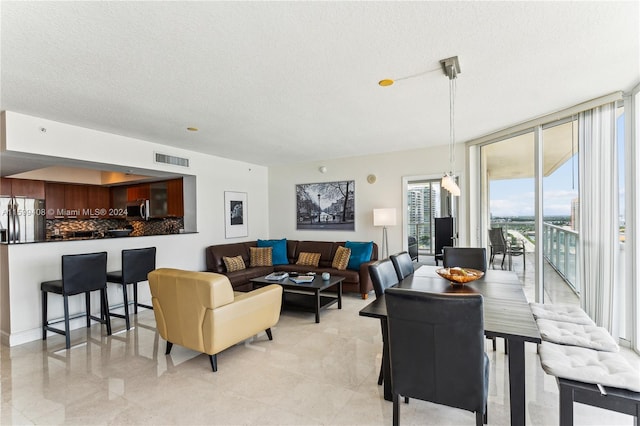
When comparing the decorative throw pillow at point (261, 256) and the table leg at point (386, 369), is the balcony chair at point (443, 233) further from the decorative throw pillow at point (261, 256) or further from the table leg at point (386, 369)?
the table leg at point (386, 369)

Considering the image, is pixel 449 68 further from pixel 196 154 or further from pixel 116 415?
pixel 196 154

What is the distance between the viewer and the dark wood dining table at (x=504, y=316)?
175 cm

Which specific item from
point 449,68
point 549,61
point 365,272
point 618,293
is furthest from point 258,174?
point 618,293

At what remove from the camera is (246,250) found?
20.0 ft

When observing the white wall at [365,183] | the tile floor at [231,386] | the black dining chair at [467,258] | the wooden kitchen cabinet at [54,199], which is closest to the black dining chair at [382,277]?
the tile floor at [231,386]

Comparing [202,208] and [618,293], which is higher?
[202,208]

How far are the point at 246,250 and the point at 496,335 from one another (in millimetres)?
4990

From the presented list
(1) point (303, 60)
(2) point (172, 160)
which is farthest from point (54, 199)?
(1) point (303, 60)

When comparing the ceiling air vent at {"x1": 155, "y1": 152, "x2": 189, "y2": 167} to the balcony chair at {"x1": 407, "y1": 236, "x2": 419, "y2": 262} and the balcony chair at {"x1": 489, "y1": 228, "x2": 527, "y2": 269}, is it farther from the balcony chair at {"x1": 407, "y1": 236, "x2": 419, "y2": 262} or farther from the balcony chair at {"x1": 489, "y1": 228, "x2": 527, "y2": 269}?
the balcony chair at {"x1": 489, "y1": 228, "x2": 527, "y2": 269}

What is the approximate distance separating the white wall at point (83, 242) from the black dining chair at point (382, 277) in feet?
12.1

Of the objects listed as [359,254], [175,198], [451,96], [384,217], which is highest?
[451,96]

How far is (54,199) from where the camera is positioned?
6629 millimetres

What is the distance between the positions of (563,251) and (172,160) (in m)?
5.70

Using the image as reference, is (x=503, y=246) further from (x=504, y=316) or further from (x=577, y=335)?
(x=504, y=316)
